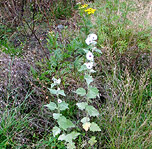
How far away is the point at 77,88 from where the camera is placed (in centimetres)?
219

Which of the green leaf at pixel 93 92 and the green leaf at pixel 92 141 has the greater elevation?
the green leaf at pixel 93 92

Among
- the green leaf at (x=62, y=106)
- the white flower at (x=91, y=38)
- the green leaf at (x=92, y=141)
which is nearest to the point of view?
the white flower at (x=91, y=38)

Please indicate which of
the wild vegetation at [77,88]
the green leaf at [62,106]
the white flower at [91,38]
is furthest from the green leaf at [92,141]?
the white flower at [91,38]

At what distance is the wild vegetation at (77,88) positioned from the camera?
1.61 metres

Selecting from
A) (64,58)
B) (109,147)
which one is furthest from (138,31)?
(109,147)

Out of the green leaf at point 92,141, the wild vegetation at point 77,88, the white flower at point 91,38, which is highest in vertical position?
the white flower at point 91,38

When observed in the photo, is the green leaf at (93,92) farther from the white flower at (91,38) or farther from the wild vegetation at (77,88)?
the white flower at (91,38)

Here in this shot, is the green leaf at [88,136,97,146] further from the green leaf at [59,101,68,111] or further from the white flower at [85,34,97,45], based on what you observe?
the white flower at [85,34,97,45]

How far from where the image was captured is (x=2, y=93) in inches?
84.3

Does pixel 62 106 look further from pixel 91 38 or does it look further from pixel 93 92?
pixel 91 38

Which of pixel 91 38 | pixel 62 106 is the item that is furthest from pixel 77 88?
pixel 91 38

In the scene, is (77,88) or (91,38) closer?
(91,38)

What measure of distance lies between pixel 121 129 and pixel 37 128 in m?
0.90

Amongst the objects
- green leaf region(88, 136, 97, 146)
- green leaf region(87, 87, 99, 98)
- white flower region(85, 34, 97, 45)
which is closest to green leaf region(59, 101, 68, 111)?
green leaf region(87, 87, 99, 98)
